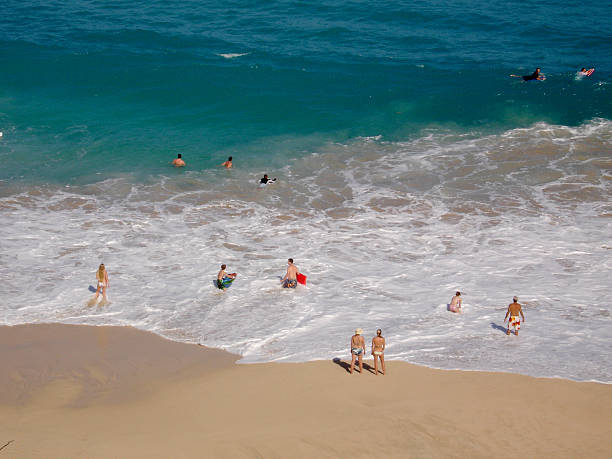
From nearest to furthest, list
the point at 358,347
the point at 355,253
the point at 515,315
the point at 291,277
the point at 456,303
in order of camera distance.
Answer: the point at 358,347 < the point at 515,315 < the point at 456,303 < the point at 291,277 < the point at 355,253

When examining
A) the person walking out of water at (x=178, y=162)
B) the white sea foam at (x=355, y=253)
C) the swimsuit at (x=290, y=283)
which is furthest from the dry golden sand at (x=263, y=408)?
the person walking out of water at (x=178, y=162)

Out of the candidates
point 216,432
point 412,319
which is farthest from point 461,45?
point 216,432

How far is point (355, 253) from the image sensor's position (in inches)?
827

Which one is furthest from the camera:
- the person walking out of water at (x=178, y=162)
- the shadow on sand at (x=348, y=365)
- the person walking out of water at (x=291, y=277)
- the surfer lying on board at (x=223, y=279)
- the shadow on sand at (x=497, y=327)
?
the person walking out of water at (x=178, y=162)

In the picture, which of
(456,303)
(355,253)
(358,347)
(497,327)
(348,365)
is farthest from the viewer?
(355,253)

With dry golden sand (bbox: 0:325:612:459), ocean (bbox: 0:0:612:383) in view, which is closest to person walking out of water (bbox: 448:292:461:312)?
ocean (bbox: 0:0:612:383)

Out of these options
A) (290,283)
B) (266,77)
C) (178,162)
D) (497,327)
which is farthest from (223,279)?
(266,77)

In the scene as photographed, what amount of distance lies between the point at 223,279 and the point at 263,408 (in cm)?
616

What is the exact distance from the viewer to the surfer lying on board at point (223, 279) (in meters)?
18.3

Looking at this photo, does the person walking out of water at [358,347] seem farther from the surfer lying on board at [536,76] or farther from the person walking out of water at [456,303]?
the surfer lying on board at [536,76]

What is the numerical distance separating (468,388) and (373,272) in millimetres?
6790

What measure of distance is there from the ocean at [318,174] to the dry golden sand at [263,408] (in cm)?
99

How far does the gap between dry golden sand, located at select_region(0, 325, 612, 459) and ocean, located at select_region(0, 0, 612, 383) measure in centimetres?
99

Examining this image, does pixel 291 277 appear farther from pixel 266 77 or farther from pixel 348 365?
pixel 266 77
